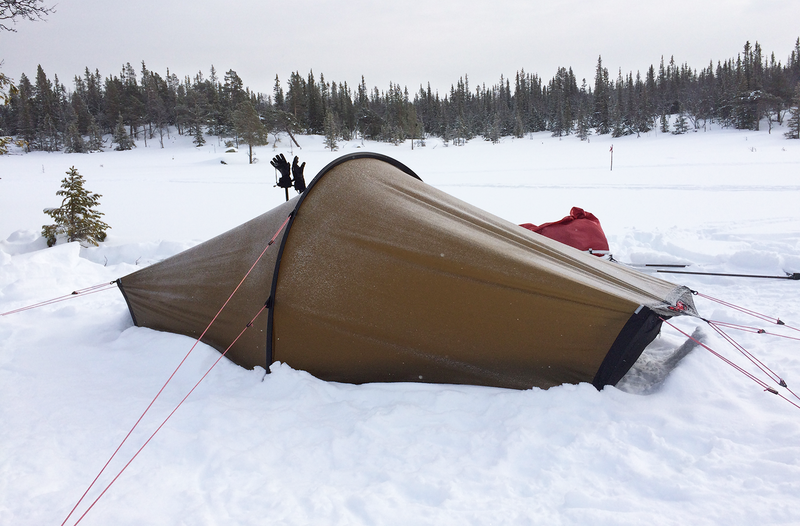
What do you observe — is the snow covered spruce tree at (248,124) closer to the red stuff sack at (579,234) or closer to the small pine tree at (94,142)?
the small pine tree at (94,142)

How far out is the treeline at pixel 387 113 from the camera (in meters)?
42.0

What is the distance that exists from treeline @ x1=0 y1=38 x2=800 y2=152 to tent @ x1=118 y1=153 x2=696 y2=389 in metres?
35.0

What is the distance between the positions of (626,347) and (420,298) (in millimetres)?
1289

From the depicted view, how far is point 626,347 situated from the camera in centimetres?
267

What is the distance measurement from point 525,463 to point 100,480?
212cm

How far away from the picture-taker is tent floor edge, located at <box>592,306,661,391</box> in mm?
2662

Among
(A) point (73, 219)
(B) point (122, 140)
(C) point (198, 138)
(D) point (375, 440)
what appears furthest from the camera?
(B) point (122, 140)

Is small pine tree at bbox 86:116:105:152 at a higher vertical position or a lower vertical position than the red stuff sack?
higher

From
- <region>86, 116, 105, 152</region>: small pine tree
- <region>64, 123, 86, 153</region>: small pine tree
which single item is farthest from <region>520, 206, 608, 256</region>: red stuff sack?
<region>86, 116, 105, 152</region>: small pine tree

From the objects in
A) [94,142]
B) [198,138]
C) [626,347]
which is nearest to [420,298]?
[626,347]

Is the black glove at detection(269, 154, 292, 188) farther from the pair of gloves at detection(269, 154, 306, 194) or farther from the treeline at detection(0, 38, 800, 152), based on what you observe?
the treeline at detection(0, 38, 800, 152)

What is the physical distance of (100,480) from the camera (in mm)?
2207

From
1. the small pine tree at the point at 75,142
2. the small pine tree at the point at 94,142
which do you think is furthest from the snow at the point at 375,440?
the small pine tree at the point at 94,142

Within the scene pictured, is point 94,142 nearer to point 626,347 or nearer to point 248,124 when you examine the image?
point 248,124
